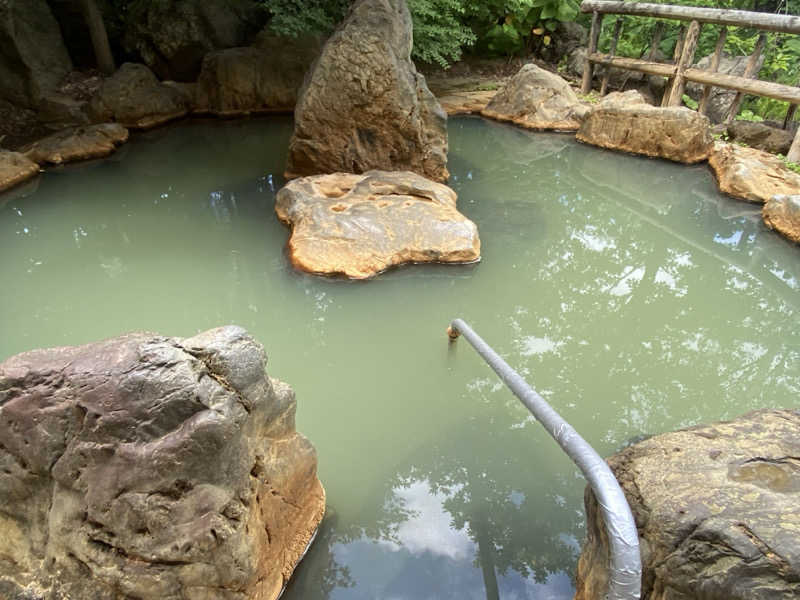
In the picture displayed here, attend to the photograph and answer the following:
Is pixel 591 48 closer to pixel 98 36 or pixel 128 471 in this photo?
pixel 98 36

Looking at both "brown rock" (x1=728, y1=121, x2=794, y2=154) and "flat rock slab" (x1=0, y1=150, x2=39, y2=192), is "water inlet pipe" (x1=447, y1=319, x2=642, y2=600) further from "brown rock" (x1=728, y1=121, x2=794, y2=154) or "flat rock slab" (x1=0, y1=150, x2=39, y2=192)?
"brown rock" (x1=728, y1=121, x2=794, y2=154)

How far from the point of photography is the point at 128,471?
57.1 inches

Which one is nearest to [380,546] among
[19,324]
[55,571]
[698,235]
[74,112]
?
[55,571]

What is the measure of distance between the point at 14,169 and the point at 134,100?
7.89 ft

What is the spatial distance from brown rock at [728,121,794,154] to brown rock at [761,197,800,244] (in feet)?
7.82

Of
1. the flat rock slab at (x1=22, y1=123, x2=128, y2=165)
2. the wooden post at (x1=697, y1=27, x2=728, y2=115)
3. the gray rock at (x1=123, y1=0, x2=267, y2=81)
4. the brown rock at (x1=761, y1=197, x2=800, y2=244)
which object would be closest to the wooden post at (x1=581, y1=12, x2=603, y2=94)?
the wooden post at (x1=697, y1=27, x2=728, y2=115)

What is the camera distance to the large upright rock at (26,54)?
740 cm

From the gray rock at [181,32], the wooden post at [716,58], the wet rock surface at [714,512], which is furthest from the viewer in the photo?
the gray rock at [181,32]

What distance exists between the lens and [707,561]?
134 centimetres

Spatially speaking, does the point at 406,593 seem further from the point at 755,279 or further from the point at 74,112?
the point at 74,112

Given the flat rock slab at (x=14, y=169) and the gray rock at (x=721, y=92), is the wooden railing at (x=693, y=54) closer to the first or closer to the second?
the gray rock at (x=721, y=92)

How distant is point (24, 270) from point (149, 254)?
928 millimetres

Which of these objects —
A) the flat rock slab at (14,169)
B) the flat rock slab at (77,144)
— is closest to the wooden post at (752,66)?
the flat rock slab at (77,144)

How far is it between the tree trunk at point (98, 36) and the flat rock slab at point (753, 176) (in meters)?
9.19
